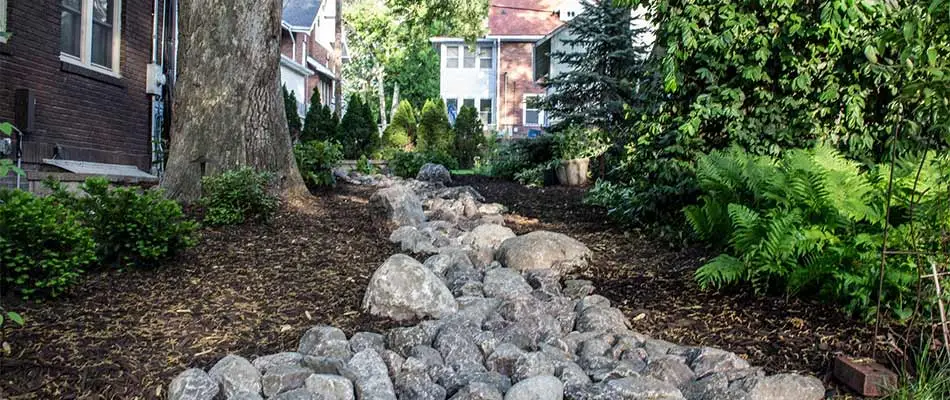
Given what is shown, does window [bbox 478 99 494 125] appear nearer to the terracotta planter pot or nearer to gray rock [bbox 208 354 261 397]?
the terracotta planter pot

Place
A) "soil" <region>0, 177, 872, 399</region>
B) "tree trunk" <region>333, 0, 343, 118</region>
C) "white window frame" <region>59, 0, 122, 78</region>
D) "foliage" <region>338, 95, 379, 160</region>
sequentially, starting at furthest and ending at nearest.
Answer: "tree trunk" <region>333, 0, 343, 118</region>, "foliage" <region>338, 95, 379, 160</region>, "white window frame" <region>59, 0, 122, 78</region>, "soil" <region>0, 177, 872, 399</region>

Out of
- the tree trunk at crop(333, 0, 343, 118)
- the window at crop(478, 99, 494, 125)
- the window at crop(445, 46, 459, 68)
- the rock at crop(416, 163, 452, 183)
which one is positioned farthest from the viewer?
the window at crop(445, 46, 459, 68)

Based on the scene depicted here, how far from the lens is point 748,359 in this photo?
9.91 feet

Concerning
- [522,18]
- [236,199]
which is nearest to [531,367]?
[236,199]

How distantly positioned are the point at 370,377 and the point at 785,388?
5.17 feet

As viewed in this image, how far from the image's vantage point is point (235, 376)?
2670 mm

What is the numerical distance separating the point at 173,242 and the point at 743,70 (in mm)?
3878

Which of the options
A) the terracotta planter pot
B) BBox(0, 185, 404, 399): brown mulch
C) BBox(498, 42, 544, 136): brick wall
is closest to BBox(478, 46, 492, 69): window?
BBox(498, 42, 544, 136): brick wall

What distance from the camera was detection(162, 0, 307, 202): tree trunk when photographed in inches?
237

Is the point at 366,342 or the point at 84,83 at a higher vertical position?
the point at 84,83

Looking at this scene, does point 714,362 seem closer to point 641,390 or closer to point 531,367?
point 641,390

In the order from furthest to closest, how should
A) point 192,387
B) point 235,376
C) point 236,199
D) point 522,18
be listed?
1. point 522,18
2. point 236,199
3. point 235,376
4. point 192,387

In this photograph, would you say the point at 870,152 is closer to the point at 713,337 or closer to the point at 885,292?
the point at 885,292

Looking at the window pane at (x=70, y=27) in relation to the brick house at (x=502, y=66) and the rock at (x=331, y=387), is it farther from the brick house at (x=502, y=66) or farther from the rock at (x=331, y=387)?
the brick house at (x=502, y=66)
